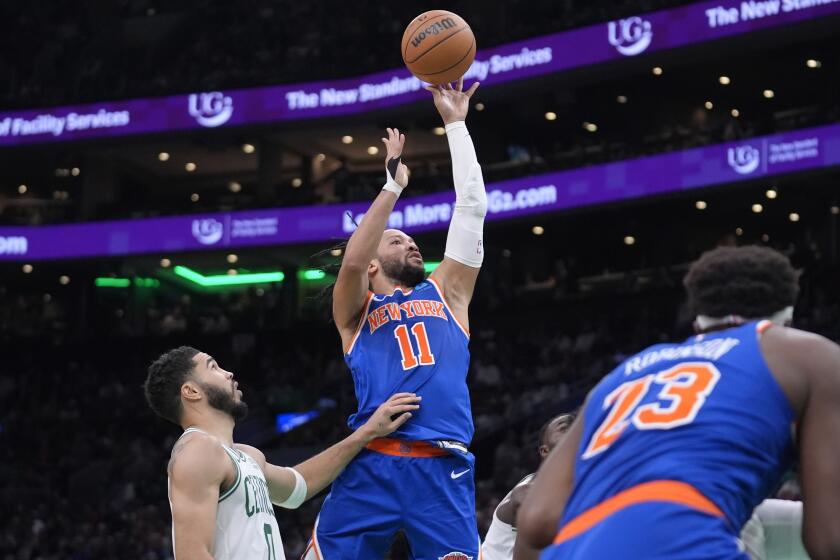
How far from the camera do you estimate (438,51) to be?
6.00 meters

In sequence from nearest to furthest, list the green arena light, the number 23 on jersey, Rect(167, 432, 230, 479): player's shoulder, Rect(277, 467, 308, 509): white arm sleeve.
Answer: the number 23 on jersey, Rect(167, 432, 230, 479): player's shoulder, Rect(277, 467, 308, 509): white arm sleeve, the green arena light

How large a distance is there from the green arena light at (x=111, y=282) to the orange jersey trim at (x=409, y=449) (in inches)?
1061

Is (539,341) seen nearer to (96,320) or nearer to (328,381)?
(328,381)

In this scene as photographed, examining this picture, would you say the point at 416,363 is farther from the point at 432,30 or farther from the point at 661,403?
Result: the point at 661,403

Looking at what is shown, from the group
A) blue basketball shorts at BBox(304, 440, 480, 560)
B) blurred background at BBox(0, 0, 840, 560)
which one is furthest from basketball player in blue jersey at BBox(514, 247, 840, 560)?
blurred background at BBox(0, 0, 840, 560)

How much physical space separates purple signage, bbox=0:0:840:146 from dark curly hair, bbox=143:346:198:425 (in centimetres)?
1672

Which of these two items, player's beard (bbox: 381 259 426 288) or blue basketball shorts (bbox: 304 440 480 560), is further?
player's beard (bbox: 381 259 426 288)

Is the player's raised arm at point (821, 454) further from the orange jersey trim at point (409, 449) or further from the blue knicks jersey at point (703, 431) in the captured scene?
the orange jersey trim at point (409, 449)

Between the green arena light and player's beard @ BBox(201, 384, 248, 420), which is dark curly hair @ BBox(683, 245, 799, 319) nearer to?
player's beard @ BBox(201, 384, 248, 420)

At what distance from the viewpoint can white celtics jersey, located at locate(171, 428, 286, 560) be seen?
475 cm

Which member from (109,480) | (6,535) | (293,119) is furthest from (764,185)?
(6,535)

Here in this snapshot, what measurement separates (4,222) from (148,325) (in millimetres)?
3969

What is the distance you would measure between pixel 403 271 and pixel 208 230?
2190 centimetres

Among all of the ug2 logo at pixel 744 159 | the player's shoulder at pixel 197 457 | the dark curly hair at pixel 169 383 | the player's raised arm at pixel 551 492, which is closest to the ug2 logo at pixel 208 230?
the ug2 logo at pixel 744 159
